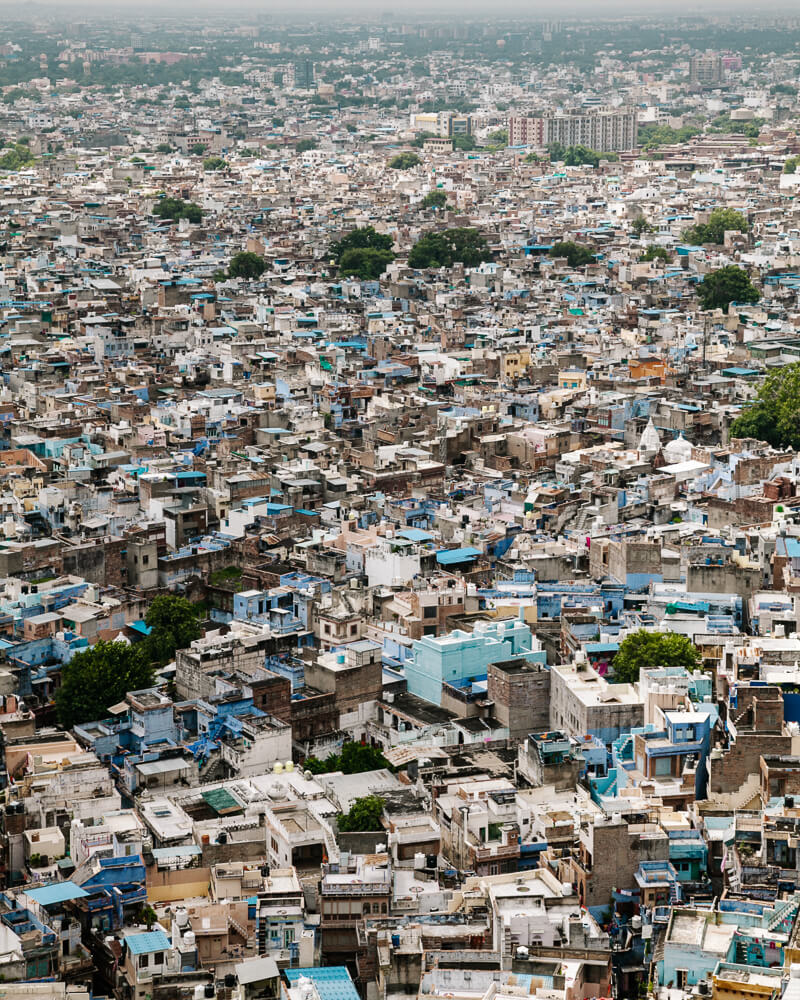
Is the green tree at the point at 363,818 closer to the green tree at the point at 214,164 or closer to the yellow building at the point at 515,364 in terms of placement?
the yellow building at the point at 515,364

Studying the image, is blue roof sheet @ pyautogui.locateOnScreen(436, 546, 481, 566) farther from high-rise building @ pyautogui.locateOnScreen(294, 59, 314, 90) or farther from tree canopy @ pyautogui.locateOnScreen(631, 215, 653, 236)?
high-rise building @ pyautogui.locateOnScreen(294, 59, 314, 90)

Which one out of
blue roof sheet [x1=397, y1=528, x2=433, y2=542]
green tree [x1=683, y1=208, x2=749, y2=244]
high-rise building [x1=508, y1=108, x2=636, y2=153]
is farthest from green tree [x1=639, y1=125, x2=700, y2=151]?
blue roof sheet [x1=397, y1=528, x2=433, y2=542]

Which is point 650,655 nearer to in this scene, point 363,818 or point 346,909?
point 363,818

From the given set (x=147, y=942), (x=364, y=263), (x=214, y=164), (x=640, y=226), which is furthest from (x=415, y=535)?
(x=214, y=164)

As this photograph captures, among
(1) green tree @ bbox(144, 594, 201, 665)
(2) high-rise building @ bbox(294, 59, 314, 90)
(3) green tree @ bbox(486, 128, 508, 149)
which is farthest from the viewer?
(2) high-rise building @ bbox(294, 59, 314, 90)

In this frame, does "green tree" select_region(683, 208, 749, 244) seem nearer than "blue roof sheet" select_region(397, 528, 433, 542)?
No

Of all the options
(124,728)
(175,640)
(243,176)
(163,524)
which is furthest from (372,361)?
(243,176)

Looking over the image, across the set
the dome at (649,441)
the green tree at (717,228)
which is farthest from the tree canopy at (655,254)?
the dome at (649,441)
